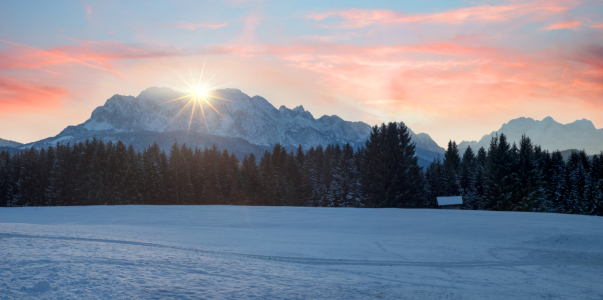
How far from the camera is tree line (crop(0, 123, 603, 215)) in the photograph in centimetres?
5588

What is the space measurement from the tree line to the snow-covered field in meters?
39.9

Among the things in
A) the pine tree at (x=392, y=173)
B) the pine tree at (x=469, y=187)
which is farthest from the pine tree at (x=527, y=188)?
the pine tree at (x=469, y=187)

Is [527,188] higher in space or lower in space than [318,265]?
higher

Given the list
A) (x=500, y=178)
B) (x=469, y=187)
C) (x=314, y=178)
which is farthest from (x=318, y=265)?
(x=469, y=187)

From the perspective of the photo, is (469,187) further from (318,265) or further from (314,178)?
(318,265)

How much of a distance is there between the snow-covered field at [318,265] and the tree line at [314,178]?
1571 inches

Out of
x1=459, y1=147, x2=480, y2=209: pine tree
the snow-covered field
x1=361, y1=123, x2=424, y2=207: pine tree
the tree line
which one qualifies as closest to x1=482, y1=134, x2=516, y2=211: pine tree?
the tree line

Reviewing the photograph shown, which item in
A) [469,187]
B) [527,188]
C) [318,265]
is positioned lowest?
[318,265]

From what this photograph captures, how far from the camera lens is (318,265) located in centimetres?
979

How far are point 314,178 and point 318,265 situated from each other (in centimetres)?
7303

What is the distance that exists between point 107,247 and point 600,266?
14745 millimetres

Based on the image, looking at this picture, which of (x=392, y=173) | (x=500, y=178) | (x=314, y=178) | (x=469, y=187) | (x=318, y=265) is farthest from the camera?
(x=314, y=178)

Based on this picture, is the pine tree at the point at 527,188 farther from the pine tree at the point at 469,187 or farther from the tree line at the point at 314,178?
the pine tree at the point at 469,187

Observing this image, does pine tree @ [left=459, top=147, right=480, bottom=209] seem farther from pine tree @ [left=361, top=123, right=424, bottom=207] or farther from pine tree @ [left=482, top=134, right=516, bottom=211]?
pine tree @ [left=361, top=123, right=424, bottom=207]
